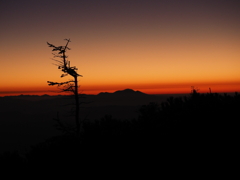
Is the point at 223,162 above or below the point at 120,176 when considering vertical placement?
above

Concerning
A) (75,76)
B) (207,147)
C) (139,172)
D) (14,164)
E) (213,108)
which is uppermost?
(75,76)

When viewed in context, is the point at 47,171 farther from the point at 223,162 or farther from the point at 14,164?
the point at 223,162

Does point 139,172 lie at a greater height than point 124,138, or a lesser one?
lesser

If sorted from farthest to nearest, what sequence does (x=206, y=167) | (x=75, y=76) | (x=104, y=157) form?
(x=75, y=76)
(x=104, y=157)
(x=206, y=167)

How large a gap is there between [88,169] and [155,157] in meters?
2.42

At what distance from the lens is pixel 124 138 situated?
8734 mm

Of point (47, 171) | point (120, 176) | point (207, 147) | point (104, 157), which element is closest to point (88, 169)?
point (104, 157)

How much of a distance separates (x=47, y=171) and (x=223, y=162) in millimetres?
6269

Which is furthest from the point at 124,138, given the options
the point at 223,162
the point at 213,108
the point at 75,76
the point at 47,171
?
the point at 75,76

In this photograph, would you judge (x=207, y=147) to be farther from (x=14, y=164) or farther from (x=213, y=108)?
(x=14, y=164)

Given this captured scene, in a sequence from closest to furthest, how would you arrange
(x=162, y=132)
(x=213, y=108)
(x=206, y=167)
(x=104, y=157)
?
(x=206, y=167), (x=104, y=157), (x=162, y=132), (x=213, y=108)

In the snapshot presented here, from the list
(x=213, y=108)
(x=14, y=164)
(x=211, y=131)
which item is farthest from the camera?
(x=213, y=108)

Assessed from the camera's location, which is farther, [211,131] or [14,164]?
[14,164]

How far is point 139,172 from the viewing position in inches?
244
